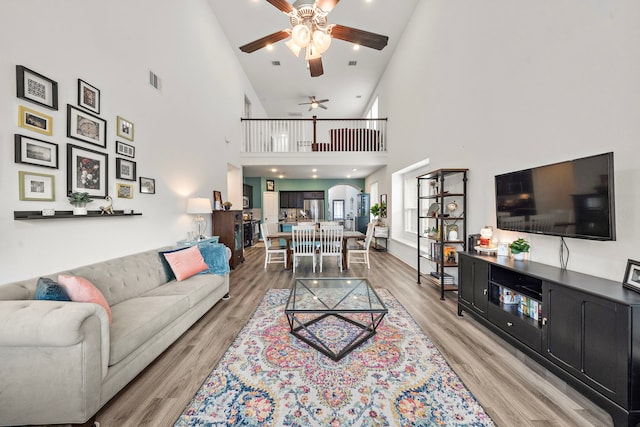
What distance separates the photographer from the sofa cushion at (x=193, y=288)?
2428 mm

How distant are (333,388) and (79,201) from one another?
256 centimetres

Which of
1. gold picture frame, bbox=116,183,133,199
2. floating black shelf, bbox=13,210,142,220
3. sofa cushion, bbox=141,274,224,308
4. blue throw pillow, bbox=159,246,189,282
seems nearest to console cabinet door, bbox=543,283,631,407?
sofa cushion, bbox=141,274,224,308

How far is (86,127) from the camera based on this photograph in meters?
2.28

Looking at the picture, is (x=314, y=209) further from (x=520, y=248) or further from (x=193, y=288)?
(x=520, y=248)

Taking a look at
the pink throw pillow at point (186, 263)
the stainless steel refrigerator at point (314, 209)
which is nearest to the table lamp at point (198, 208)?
the pink throw pillow at point (186, 263)

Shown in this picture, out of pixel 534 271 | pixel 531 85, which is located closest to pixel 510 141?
pixel 531 85

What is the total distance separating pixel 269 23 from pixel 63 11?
12.9 ft

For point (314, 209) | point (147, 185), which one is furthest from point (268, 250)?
point (314, 209)

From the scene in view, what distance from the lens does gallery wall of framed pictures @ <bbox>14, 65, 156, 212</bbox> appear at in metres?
1.79

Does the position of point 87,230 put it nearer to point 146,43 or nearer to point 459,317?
point 146,43

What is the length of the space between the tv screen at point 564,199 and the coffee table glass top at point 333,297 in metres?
1.48

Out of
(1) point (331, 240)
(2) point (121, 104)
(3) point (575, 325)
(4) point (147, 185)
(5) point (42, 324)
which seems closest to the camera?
(5) point (42, 324)

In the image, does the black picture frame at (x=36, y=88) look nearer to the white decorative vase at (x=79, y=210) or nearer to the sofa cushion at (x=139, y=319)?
the white decorative vase at (x=79, y=210)

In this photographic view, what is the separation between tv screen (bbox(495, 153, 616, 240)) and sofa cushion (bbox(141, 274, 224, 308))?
10.4 ft
